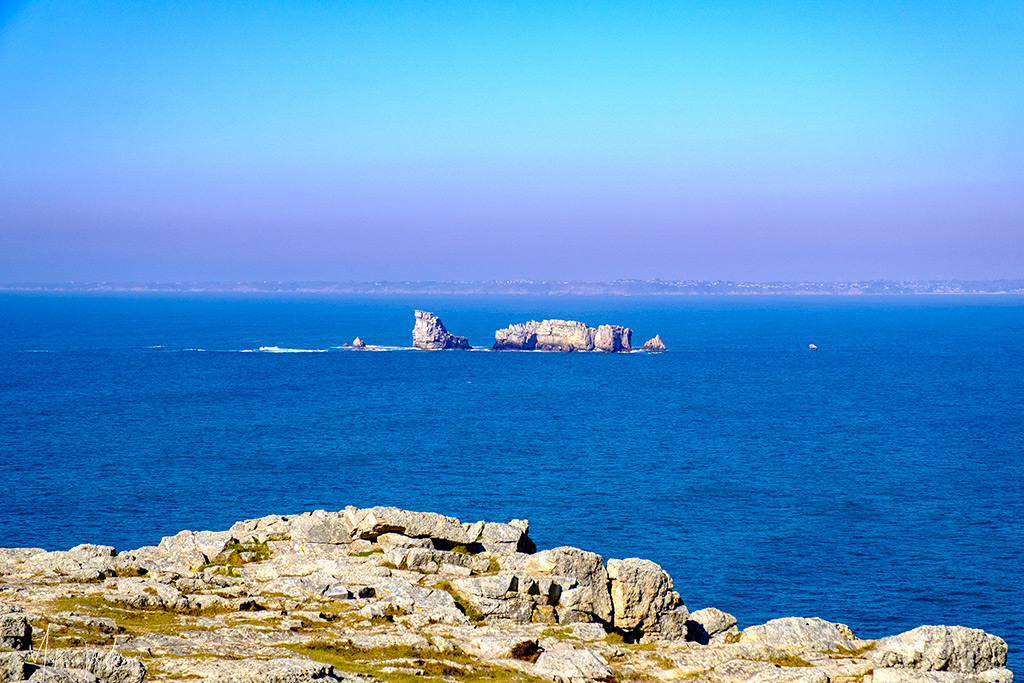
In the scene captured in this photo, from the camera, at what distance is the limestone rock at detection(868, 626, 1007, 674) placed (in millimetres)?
28188

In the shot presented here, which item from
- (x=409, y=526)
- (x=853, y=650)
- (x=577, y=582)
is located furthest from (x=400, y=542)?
(x=853, y=650)

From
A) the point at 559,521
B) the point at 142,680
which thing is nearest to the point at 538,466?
the point at 559,521

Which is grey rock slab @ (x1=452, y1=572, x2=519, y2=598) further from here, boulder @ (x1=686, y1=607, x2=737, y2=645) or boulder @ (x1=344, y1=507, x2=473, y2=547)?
boulder @ (x1=686, y1=607, x2=737, y2=645)

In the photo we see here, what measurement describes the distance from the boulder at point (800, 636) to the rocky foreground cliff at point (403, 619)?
7 cm

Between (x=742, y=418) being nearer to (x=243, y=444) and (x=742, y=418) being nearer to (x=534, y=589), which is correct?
(x=243, y=444)

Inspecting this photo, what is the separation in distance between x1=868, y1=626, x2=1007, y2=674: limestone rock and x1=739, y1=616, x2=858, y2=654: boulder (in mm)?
1352

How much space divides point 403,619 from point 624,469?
6837 cm

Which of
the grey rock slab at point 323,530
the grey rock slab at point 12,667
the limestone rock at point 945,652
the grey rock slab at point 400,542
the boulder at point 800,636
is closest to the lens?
the grey rock slab at point 12,667

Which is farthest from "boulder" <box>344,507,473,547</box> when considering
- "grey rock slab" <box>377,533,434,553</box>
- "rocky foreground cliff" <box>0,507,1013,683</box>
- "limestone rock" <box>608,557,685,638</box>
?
"limestone rock" <box>608,557,685,638</box>

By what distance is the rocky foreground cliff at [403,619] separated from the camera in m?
24.8

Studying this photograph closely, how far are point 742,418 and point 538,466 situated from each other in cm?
4445

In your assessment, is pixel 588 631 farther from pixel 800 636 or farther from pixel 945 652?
pixel 945 652

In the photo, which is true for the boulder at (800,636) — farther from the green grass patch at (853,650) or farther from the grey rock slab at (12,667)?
the grey rock slab at (12,667)

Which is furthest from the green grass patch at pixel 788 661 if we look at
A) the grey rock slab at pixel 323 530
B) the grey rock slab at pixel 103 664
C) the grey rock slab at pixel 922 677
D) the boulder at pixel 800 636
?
the grey rock slab at pixel 103 664
